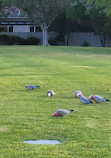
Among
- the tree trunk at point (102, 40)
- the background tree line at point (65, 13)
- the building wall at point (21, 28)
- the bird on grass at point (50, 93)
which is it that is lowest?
the tree trunk at point (102, 40)

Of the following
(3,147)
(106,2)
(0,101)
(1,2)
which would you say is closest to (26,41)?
(1,2)

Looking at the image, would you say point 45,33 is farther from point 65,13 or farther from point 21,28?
point 21,28

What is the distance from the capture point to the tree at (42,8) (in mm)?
50469

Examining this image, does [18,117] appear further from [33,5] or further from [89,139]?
[33,5]

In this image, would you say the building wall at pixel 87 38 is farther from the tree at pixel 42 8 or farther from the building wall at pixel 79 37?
the tree at pixel 42 8

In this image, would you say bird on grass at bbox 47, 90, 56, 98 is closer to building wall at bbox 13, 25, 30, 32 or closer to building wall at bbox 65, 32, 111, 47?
building wall at bbox 65, 32, 111, 47

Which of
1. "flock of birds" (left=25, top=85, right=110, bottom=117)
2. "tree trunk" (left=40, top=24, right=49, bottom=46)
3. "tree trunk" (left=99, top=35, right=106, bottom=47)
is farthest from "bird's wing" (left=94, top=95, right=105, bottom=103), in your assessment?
"tree trunk" (left=99, top=35, right=106, bottom=47)

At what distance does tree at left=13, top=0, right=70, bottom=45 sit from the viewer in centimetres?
5047

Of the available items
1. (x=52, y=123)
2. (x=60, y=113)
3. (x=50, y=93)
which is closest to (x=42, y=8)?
(x=50, y=93)

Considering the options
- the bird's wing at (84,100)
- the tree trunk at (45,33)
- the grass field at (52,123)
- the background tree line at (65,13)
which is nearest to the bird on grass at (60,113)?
the grass field at (52,123)

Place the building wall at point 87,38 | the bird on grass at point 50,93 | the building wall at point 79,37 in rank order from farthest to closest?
the building wall at point 79,37, the building wall at point 87,38, the bird on grass at point 50,93

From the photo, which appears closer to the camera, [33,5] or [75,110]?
[75,110]

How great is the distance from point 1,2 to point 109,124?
48685 mm

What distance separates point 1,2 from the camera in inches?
2089
